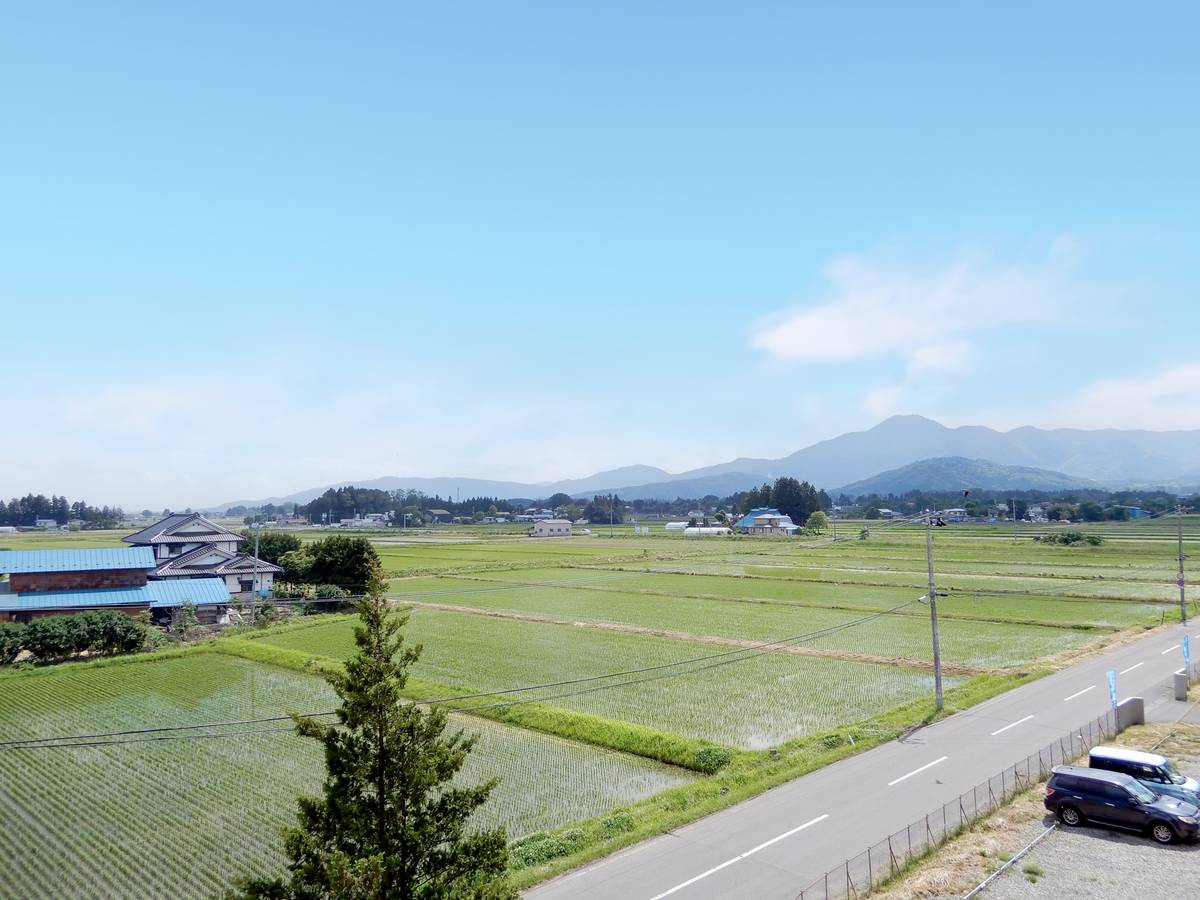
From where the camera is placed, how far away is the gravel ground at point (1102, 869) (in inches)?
574

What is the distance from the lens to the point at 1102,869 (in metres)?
15.5

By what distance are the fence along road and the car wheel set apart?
4.10 m

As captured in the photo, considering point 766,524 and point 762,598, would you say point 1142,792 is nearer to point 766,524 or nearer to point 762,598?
point 762,598

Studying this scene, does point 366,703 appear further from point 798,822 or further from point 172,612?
point 172,612

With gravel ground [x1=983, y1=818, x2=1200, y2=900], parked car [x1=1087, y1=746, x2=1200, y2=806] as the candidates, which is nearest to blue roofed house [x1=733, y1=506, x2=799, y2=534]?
parked car [x1=1087, y1=746, x2=1200, y2=806]

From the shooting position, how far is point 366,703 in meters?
9.91

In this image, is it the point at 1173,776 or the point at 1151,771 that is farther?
the point at 1173,776

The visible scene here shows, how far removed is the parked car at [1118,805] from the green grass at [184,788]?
9883mm

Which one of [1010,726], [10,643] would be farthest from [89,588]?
[1010,726]

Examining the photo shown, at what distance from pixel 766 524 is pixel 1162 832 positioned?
13879 cm

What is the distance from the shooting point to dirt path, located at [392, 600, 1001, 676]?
1357 inches

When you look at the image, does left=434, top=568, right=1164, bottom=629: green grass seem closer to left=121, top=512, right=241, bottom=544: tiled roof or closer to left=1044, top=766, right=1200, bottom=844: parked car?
left=121, top=512, right=241, bottom=544: tiled roof

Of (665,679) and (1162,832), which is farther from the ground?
(1162,832)

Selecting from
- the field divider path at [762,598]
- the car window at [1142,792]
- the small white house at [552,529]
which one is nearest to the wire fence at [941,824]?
the car window at [1142,792]
